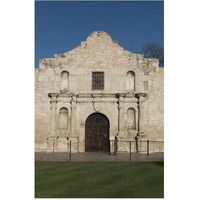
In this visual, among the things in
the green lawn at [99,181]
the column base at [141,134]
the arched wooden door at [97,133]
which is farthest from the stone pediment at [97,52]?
the green lawn at [99,181]

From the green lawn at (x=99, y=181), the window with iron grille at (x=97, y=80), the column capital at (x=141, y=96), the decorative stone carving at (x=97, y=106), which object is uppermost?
the window with iron grille at (x=97, y=80)

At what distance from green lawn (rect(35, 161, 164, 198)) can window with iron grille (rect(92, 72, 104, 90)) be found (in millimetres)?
7444

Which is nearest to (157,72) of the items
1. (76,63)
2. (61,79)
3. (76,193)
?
(76,63)

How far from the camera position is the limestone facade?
49.4 feet

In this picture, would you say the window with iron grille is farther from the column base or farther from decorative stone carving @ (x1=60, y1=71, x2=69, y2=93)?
the column base

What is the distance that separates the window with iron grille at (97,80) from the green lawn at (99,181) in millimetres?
7444

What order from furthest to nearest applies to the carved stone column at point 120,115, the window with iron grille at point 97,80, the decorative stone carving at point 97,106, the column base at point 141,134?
the window with iron grille at point 97,80 → the decorative stone carving at point 97,106 → the carved stone column at point 120,115 → the column base at point 141,134

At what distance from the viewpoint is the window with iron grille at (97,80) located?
1566 cm

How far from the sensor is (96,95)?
50.0 feet

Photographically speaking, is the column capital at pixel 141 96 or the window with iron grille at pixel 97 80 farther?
the window with iron grille at pixel 97 80

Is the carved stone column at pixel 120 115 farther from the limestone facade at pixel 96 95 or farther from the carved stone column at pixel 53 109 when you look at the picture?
the carved stone column at pixel 53 109

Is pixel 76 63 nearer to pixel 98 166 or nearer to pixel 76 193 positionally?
pixel 98 166

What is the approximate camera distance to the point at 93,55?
1586cm

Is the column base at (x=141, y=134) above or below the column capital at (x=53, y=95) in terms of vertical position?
below
